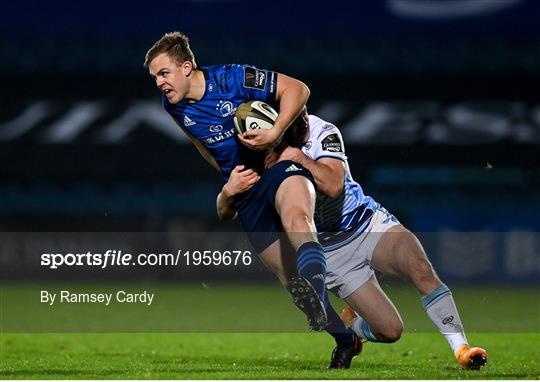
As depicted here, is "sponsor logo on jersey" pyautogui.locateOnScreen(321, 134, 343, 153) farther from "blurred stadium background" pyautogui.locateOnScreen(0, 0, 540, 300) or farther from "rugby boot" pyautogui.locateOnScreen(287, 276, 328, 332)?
"blurred stadium background" pyautogui.locateOnScreen(0, 0, 540, 300)

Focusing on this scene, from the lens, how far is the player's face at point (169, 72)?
5438 mm

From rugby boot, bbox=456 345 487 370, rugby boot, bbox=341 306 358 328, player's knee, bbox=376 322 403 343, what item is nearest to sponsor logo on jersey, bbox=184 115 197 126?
rugby boot, bbox=341 306 358 328

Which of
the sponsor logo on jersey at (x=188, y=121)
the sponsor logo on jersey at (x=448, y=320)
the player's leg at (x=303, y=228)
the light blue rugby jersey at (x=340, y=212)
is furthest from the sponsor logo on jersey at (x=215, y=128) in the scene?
the sponsor logo on jersey at (x=448, y=320)

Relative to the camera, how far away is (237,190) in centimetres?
551

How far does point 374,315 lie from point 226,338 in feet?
8.46

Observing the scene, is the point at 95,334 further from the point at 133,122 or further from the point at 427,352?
the point at 133,122

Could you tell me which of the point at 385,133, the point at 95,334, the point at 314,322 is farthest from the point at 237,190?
the point at 385,133

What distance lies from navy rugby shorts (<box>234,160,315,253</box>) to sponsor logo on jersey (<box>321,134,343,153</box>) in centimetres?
28

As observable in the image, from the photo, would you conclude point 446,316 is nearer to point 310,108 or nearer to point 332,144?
point 332,144

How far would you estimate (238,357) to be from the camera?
6.72 metres

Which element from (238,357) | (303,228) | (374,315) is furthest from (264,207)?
(238,357)

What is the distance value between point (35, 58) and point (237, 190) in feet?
28.3

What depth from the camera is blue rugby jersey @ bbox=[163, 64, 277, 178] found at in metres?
5.53

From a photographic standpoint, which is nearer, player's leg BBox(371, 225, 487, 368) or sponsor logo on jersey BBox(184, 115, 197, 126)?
player's leg BBox(371, 225, 487, 368)
